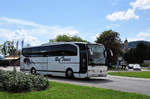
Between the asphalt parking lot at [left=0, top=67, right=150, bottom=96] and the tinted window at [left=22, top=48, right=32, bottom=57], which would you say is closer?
the asphalt parking lot at [left=0, top=67, right=150, bottom=96]

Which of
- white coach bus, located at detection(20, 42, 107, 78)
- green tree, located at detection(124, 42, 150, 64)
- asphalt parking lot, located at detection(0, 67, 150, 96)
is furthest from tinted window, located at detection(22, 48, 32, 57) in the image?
green tree, located at detection(124, 42, 150, 64)

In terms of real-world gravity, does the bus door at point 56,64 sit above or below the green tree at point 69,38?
below

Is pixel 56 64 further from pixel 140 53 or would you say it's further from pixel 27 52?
pixel 140 53

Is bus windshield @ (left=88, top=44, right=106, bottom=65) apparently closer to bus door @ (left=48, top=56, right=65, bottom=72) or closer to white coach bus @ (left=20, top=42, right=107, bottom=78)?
white coach bus @ (left=20, top=42, right=107, bottom=78)

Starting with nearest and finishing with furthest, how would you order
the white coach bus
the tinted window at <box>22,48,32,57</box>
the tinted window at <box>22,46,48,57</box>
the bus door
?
the white coach bus
the bus door
the tinted window at <box>22,46,48,57</box>
the tinted window at <box>22,48,32,57</box>

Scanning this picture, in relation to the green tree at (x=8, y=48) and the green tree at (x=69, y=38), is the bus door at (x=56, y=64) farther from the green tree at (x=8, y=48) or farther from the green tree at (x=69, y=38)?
the green tree at (x=8, y=48)

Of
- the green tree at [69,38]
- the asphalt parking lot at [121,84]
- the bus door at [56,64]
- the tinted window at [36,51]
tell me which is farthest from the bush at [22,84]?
the green tree at [69,38]

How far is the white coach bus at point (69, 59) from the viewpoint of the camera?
53.8 feet

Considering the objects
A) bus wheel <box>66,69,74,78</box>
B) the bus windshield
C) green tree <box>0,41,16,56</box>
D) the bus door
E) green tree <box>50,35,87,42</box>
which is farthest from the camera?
green tree <box>0,41,16,56</box>

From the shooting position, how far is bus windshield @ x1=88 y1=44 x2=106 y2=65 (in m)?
16.3

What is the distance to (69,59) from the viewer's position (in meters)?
17.9

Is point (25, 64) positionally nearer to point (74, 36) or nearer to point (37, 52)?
point (37, 52)

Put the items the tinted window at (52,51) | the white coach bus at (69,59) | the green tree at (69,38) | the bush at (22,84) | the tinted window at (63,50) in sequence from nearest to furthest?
the bush at (22,84) → the white coach bus at (69,59) → the tinted window at (63,50) → the tinted window at (52,51) → the green tree at (69,38)

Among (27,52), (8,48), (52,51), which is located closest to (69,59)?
(52,51)
